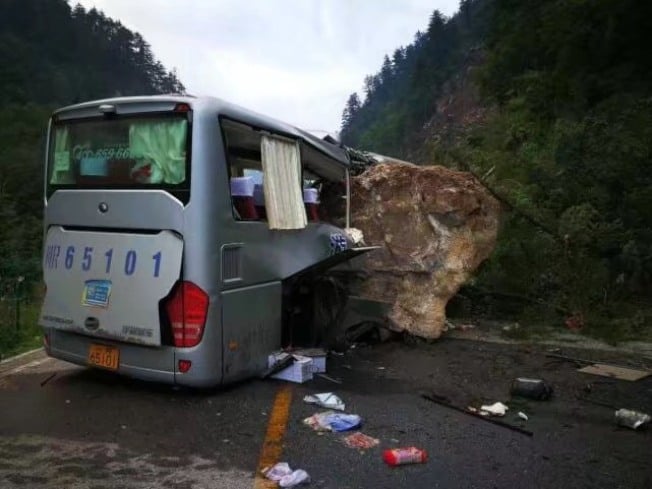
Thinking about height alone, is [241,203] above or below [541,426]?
above

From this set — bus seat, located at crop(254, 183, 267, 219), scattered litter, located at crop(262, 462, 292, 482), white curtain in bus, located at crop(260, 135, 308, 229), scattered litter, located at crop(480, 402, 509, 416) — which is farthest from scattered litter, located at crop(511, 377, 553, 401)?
bus seat, located at crop(254, 183, 267, 219)

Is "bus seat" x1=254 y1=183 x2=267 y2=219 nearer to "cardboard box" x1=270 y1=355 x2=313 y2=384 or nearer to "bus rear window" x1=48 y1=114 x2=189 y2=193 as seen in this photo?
"bus rear window" x1=48 y1=114 x2=189 y2=193

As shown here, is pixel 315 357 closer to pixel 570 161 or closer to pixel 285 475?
pixel 285 475

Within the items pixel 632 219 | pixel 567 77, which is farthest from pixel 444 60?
pixel 632 219

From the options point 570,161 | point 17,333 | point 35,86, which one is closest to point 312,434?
point 17,333

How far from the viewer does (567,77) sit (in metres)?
21.7

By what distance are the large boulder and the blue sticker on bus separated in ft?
11.4

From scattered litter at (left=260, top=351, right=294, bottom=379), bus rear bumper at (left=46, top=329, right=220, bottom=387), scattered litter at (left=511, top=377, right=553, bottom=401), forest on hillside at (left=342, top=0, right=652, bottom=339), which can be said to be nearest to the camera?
bus rear bumper at (left=46, top=329, right=220, bottom=387)

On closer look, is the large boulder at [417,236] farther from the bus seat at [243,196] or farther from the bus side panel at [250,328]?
the bus seat at [243,196]

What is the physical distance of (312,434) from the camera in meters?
4.22

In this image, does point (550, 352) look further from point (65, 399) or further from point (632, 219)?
point (65, 399)

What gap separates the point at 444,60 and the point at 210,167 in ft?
245

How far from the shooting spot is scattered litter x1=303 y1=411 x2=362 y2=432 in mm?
4312

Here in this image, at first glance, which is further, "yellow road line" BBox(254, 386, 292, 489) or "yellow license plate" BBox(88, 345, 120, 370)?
"yellow license plate" BBox(88, 345, 120, 370)
